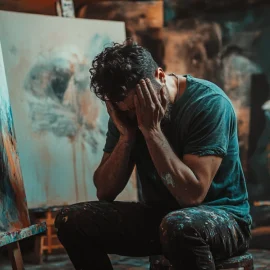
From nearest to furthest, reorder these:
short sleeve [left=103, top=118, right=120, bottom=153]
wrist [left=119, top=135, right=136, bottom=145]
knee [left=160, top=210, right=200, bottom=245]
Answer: knee [left=160, top=210, right=200, bottom=245] → wrist [left=119, top=135, right=136, bottom=145] → short sleeve [left=103, top=118, right=120, bottom=153]

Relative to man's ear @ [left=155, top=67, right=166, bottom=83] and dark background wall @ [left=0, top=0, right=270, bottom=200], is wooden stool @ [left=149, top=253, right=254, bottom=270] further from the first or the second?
dark background wall @ [left=0, top=0, right=270, bottom=200]

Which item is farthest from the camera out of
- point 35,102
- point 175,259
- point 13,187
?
point 35,102

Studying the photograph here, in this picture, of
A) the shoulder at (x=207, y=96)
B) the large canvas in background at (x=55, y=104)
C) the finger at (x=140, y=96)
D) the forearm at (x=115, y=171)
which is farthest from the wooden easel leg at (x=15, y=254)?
the large canvas in background at (x=55, y=104)

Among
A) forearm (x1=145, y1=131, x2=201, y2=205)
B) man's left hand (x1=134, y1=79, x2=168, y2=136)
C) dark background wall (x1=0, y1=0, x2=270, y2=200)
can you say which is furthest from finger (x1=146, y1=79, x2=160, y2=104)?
dark background wall (x1=0, y1=0, x2=270, y2=200)

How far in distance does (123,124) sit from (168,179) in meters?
0.30

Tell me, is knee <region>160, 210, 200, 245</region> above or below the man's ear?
below

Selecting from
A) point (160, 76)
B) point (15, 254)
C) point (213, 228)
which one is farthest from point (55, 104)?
point (213, 228)

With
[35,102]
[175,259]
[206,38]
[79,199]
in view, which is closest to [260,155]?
[206,38]

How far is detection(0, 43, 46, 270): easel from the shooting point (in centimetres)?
203

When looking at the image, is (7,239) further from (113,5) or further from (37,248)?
(113,5)

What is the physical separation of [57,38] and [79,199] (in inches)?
38.0

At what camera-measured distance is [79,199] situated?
326cm

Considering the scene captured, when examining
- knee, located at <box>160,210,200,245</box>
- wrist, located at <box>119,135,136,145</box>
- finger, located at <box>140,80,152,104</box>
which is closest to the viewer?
knee, located at <box>160,210,200,245</box>

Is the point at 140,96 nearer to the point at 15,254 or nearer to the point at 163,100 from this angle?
the point at 163,100
